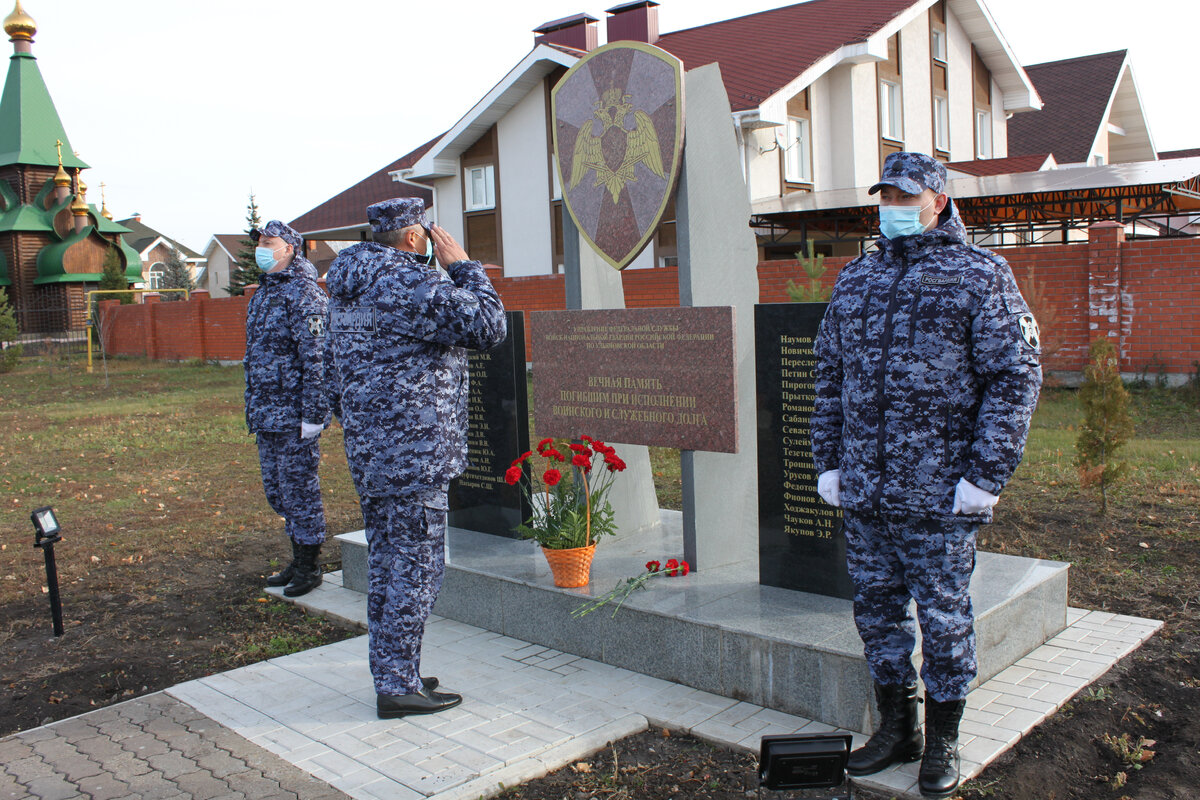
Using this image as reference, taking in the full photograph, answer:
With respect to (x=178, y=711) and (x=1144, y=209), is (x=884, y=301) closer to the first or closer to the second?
(x=178, y=711)

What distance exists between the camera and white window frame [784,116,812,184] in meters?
18.9

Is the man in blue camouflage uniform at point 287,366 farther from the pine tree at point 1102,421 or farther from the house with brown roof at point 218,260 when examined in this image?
the house with brown roof at point 218,260

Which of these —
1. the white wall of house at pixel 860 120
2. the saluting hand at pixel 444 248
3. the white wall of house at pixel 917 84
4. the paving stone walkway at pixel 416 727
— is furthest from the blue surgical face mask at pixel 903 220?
the white wall of house at pixel 917 84

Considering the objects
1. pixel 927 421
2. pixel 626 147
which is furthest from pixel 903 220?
pixel 626 147

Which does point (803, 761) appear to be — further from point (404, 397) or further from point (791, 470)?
point (404, 397)

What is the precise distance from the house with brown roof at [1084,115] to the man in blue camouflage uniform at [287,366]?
24.7 meters

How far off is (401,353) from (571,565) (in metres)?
1.42

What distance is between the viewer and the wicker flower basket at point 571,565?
14.7 ft

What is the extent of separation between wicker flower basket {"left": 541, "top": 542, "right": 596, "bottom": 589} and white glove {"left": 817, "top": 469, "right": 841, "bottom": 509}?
1.54 metres

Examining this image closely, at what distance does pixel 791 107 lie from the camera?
60.8ft

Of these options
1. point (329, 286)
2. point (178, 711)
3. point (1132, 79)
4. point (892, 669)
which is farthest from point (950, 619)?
point (1132, 79)

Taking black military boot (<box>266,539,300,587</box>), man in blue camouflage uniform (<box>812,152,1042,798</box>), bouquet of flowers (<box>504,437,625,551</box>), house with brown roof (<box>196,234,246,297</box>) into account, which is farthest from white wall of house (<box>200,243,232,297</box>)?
man in blue camouflage uniform (<box>812,152,1042,798</box>)

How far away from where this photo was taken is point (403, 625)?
12.3 feet

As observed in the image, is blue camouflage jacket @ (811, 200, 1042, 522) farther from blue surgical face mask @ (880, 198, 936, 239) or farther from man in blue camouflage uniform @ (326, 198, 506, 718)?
man in blue camouflage uniform @ (326, 198, 506, 718)
